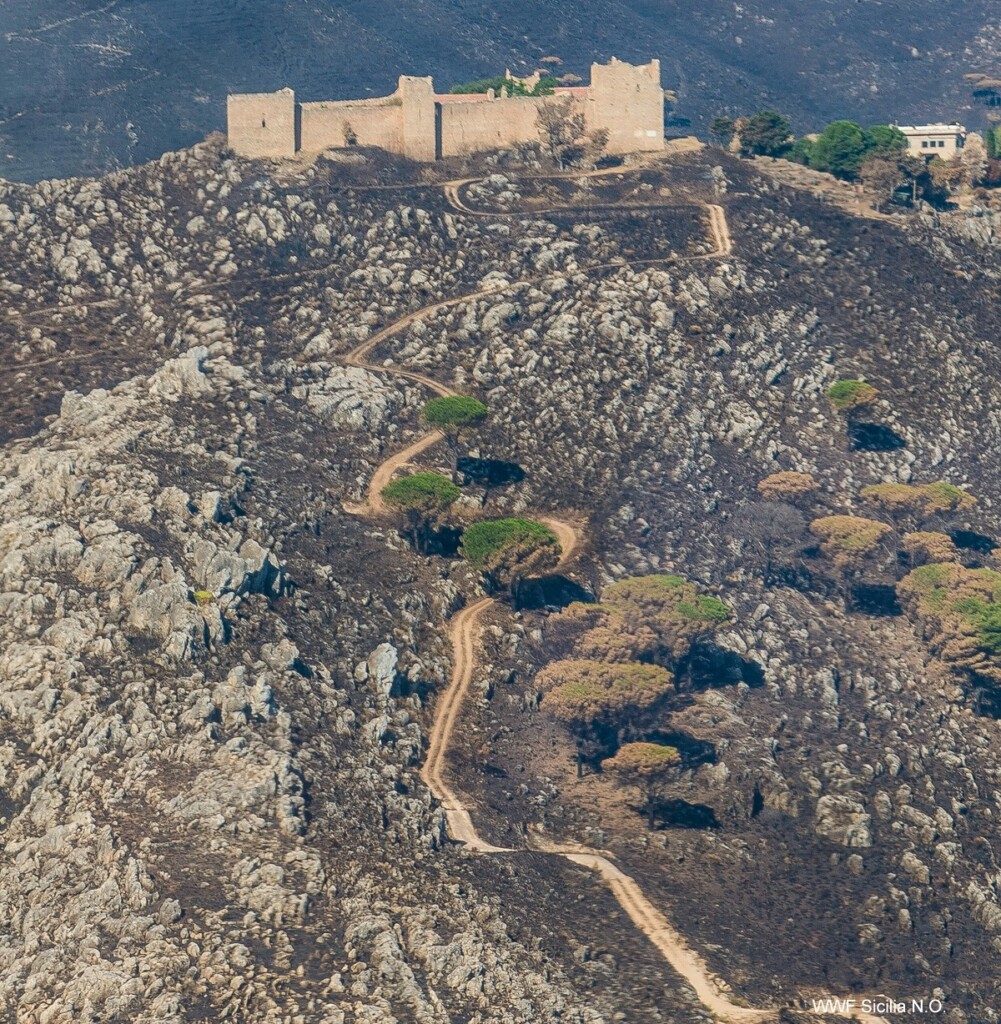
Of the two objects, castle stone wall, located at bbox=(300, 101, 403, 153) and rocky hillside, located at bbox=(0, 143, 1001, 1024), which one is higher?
castle stone wall, located at bbox=(300, 101, 403, 153)

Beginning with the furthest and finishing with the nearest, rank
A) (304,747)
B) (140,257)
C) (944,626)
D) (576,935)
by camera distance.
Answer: (140,257) < (944,626) < (304,747) < (576,935)

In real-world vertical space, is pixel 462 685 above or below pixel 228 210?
below

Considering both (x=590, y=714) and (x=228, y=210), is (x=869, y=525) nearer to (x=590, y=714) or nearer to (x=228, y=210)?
(x=590, y=714)

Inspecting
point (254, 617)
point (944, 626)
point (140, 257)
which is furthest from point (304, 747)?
point (140, 257)

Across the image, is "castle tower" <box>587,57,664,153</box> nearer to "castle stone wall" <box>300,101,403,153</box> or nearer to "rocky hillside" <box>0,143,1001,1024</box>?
"rocky hillside" <box>0,143,1001,1024</box>

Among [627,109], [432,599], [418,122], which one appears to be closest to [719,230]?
[627,109]

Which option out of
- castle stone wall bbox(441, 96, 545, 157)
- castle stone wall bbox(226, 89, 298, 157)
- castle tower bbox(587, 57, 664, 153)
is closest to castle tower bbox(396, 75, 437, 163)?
castle stone wall bbox(441, 96, 545, 157)

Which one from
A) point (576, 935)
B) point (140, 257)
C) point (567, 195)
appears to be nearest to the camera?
point (576, 935)
